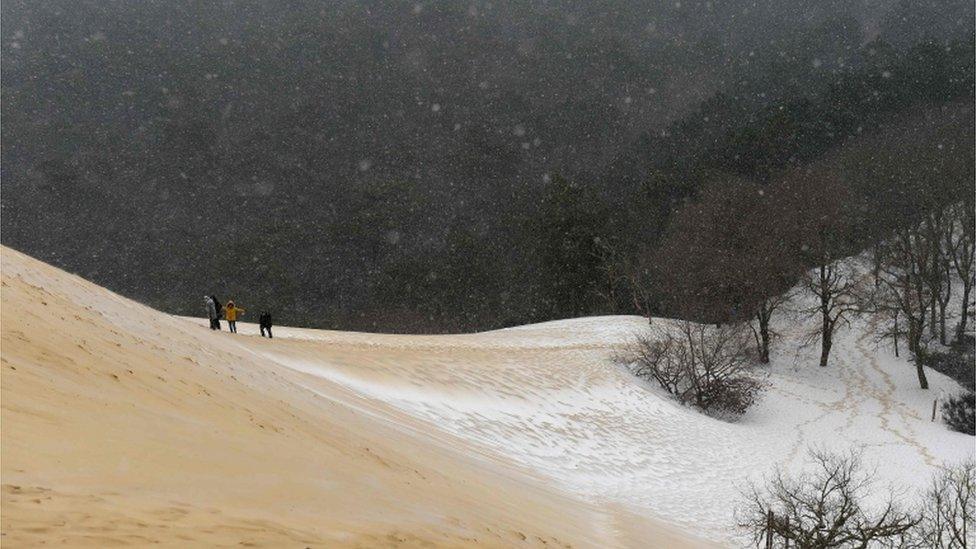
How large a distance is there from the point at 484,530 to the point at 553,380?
1757cm

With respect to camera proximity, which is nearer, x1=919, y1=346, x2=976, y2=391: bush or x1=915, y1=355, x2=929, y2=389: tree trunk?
x1=915, y1=355, x2=929, y2=389: tree trunk

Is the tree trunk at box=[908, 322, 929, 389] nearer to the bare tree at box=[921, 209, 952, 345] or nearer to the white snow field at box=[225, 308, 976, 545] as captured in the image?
the white snow field at box=[225, 308, 976, 545]

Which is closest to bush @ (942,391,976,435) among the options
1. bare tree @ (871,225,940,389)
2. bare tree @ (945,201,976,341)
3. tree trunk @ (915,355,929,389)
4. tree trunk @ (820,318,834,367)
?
tree trunk @ (915,355,929,389)

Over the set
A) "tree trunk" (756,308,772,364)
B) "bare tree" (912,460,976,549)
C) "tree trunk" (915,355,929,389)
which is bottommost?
"bare tree" (912,460,976,549)

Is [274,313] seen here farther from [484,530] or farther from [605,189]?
[484,530]

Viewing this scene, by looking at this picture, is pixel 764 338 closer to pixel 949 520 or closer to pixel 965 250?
pixel 965 250

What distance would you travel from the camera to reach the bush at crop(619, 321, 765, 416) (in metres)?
28.4

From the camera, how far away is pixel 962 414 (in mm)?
28344

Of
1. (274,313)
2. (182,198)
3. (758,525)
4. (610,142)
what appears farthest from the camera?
(610,142)

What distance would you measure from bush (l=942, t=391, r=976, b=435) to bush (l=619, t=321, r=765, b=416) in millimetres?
6977

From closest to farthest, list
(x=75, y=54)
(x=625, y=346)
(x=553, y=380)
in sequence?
(x=553, y=380) < (x=625, y=346) < (x=75, y=54)

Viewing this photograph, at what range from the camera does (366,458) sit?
29.4 ft

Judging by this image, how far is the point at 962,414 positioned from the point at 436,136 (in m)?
78.5

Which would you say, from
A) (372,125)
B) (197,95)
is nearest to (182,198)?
(197,95)
